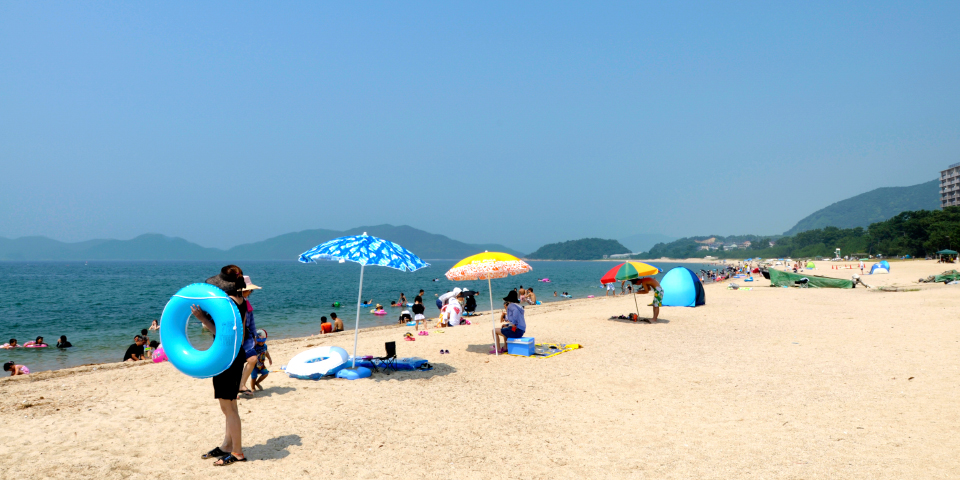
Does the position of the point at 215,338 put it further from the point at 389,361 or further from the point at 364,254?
the point at 389,361

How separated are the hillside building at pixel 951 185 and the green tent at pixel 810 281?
136 metres

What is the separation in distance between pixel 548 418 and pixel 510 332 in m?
4.01

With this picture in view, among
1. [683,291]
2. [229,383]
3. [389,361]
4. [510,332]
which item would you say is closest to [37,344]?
[389,361]

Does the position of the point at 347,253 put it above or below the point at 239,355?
above

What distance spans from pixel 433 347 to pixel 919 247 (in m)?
86.9

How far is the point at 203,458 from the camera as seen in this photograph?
463cm

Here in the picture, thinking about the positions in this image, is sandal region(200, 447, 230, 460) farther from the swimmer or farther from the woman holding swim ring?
the swimmer

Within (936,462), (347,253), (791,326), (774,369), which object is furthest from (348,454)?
(791,326)

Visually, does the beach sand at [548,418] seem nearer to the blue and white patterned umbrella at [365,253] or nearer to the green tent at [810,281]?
the blue and white patterned umbrella at [365,253]

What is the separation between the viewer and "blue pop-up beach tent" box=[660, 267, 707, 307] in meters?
17.5

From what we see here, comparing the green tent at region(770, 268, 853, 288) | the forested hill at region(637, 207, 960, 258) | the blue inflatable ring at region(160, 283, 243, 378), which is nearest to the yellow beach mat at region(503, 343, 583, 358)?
the blue inflatable ring at region(160, 283, 243, 378)

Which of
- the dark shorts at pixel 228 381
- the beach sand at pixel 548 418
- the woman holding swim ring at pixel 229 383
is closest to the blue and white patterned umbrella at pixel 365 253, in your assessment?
the beach sand at pixel 548 418

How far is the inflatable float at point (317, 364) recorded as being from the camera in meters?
7.71

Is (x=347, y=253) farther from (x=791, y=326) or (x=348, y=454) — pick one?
(x=791, y=326)
